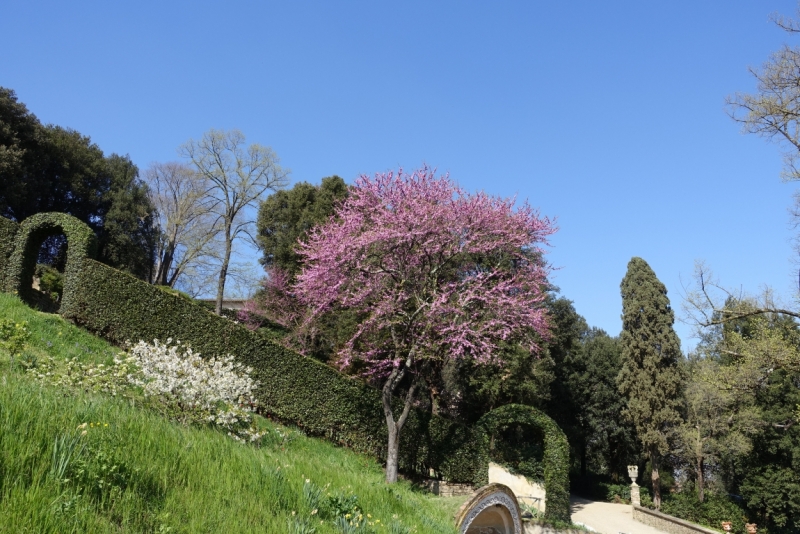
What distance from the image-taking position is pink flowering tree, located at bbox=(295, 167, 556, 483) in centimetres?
1461

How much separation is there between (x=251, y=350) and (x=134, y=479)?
1109cm

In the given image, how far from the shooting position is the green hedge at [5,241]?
15821mm

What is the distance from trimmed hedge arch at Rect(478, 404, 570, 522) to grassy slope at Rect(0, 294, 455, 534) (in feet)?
41.7

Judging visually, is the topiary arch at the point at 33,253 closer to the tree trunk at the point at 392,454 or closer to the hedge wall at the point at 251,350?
the hedge wall at the point at 251,350

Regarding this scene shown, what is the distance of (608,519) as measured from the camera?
23625 millimetres

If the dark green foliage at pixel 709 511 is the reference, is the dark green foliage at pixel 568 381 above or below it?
above

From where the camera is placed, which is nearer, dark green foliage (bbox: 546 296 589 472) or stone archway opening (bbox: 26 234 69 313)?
stone archway opening (bbox: 26 234 69 313)

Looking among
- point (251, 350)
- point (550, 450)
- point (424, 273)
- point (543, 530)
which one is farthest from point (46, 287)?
point (543, 530)

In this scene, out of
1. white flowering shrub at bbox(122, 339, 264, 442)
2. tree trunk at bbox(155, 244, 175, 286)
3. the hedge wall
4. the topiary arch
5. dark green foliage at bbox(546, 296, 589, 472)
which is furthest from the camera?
tree trunk at bbox(155, 244, 175, 286)

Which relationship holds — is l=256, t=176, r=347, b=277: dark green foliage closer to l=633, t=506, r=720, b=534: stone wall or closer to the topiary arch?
the topiary arch

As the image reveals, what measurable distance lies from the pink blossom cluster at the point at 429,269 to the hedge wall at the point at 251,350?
53.1 inches

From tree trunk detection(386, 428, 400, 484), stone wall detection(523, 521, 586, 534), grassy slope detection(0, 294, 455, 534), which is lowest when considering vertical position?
stone wall detection(523, 521, 586, 534)

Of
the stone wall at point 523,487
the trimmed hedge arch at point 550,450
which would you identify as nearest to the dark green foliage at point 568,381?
the stone wall at point 523,487

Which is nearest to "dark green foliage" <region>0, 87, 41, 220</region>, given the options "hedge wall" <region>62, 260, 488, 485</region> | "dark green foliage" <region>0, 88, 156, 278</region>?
"dark green foliage" <region>0, 88, 156, 278</region>
